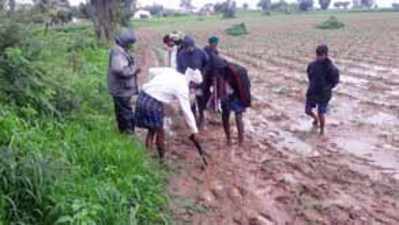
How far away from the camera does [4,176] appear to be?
5.44 meters

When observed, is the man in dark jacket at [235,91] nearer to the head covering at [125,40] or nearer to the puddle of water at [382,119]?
A: the head covering at [125,40]

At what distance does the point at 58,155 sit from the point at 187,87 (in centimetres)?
227

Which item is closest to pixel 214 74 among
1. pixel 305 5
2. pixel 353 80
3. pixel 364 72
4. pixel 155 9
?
pixel 353 80

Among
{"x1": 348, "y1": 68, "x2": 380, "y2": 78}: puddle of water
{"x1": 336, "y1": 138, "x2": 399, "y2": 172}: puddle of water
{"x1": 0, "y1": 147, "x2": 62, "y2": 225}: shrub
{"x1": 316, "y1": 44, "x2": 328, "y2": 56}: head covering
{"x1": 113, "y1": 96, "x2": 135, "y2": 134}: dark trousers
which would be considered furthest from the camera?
{"x1": 348, "y1": 68, "x2": 380, "y2": 78}: puddle of water

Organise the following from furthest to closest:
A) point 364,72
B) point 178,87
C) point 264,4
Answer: point 264,4, point 364,72, point 178,87

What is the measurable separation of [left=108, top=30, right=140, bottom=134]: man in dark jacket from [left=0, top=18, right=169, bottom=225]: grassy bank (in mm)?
331

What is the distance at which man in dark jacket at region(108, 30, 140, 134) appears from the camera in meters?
8.33

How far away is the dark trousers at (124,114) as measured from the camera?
865cm

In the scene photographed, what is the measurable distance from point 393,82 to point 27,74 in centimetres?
1213

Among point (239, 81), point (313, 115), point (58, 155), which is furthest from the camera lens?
point (313, 115)

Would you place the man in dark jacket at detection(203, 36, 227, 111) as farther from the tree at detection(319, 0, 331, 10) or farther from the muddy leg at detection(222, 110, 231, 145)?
the tree at detection(319, 0, 331, 10)

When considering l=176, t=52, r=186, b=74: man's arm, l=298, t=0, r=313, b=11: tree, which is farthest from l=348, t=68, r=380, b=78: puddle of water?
l=298, t=0, r=313, b=11: tree

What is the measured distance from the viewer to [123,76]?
8.41 meters

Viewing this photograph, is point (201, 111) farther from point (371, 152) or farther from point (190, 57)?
point (371, 152)
